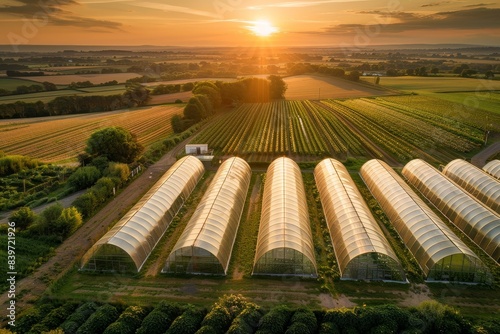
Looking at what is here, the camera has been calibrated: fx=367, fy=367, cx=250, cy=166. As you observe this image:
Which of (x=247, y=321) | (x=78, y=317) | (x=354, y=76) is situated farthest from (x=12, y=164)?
(x=354, y=76)

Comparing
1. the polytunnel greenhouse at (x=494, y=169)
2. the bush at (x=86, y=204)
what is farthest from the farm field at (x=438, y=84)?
the bush at (x=86, y=204)

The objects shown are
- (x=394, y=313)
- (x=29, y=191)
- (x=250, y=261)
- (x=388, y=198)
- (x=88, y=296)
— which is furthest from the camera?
(x=29, y=191)

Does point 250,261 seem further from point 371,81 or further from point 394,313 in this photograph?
point 371,81

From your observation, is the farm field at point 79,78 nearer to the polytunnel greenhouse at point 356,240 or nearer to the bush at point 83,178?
the bush at point 83,178

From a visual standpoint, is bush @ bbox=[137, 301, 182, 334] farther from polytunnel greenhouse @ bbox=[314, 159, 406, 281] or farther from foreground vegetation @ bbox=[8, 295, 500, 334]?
polytunnel greenhouse @ bbox=[314, 159, 406, 281]

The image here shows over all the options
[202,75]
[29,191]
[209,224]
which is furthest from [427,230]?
[202,75]

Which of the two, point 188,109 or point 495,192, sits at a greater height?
point 188,109

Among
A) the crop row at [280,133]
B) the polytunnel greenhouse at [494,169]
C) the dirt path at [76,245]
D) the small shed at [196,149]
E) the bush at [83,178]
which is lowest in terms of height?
the dirt path at [76,245]
